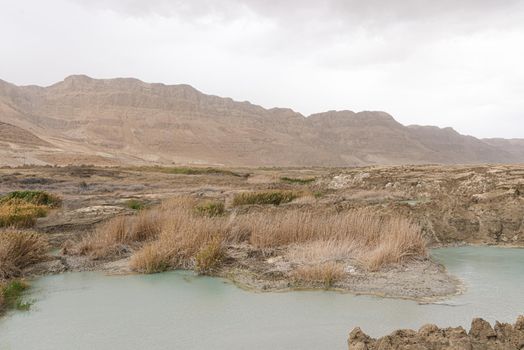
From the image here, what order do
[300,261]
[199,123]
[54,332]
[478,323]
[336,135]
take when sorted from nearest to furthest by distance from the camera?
[478,323] < [54,332] < [300,261] < [199,123] < [336,135]

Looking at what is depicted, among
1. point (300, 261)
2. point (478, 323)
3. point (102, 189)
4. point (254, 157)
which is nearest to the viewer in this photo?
point (478, 323)

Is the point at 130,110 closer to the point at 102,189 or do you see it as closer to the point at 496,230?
the point at 102,189

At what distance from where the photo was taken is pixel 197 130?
433ft

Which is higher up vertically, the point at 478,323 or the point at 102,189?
the point at 478,323

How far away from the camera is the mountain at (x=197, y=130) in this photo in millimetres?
116375

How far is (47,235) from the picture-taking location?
14.9m

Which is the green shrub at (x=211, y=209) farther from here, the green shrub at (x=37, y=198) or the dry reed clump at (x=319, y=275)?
the green shrub at (x=37, y=198)

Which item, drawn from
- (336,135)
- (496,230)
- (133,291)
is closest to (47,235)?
(133,291)

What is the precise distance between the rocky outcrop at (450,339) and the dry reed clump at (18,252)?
7.39m

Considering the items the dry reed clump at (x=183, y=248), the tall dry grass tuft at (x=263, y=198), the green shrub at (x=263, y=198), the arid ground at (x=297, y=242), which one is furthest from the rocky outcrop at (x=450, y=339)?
the green shrub at (x=263, y=198)

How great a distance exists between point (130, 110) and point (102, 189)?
111646 millimetres

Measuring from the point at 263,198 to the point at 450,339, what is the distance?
16.4 meters

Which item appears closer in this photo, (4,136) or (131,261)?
(131,261)

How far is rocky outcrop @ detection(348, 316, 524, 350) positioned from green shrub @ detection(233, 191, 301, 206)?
1486cm
